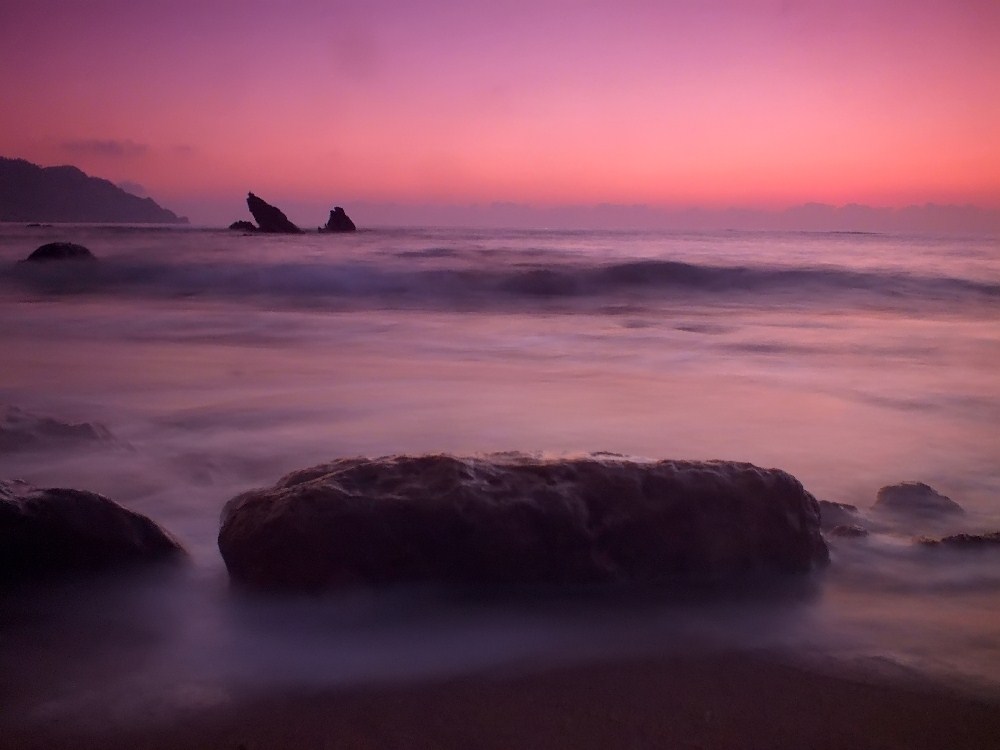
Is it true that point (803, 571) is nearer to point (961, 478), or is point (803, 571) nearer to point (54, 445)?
point (961, 478)

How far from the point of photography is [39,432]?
13.0 ft

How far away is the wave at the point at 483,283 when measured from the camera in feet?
45.6

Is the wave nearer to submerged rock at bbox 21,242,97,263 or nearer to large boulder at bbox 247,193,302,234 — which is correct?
submerged rock at bbox 21,242,97,263

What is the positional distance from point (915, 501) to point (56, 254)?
17.9 meters

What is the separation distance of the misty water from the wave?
1576 millimetres

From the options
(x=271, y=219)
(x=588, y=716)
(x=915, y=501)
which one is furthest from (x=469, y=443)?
(x=271, y=219)

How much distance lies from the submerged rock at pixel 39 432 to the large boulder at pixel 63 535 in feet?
5.25

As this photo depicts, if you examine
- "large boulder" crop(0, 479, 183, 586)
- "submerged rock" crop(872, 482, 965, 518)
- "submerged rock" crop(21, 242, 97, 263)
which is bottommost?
"submerged rock" crop(872, 482, 965, 518)

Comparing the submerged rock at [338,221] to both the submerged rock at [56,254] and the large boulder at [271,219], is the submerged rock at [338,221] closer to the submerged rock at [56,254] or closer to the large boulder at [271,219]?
the large boulder at [271,219]

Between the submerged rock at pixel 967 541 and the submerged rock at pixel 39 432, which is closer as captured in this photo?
the submerged rock at pixel 967 541

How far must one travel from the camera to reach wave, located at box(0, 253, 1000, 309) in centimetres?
1391

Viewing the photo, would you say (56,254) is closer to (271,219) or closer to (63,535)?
(63,535)

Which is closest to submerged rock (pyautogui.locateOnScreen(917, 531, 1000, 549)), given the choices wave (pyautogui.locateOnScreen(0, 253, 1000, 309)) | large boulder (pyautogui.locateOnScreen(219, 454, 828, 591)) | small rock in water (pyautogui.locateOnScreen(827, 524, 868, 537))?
small rock in water (pyautogui.locateOnScreen(827, 524, 868, 537))

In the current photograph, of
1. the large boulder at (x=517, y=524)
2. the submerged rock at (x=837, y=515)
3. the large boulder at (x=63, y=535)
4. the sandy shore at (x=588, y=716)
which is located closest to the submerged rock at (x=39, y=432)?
the large boulder at (x=63, y=535)
